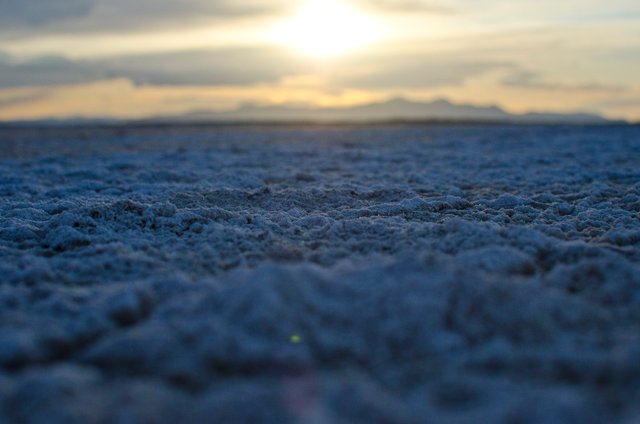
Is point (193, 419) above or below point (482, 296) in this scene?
below

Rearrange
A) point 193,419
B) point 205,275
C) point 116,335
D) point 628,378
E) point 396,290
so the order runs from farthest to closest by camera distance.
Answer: point 205,275 → point 396,290 → point 116,335 → point 628,378 → point 193,419

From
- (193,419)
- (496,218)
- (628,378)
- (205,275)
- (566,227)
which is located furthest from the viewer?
(496,218)

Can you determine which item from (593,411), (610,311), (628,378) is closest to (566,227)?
(610,311)

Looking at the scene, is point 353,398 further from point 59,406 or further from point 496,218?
point 496,218

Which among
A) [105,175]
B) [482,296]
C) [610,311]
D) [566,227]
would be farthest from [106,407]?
[105,175]

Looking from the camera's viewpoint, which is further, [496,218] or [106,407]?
[496,218]

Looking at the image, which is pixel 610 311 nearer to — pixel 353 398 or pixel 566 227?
pixel 353 398
